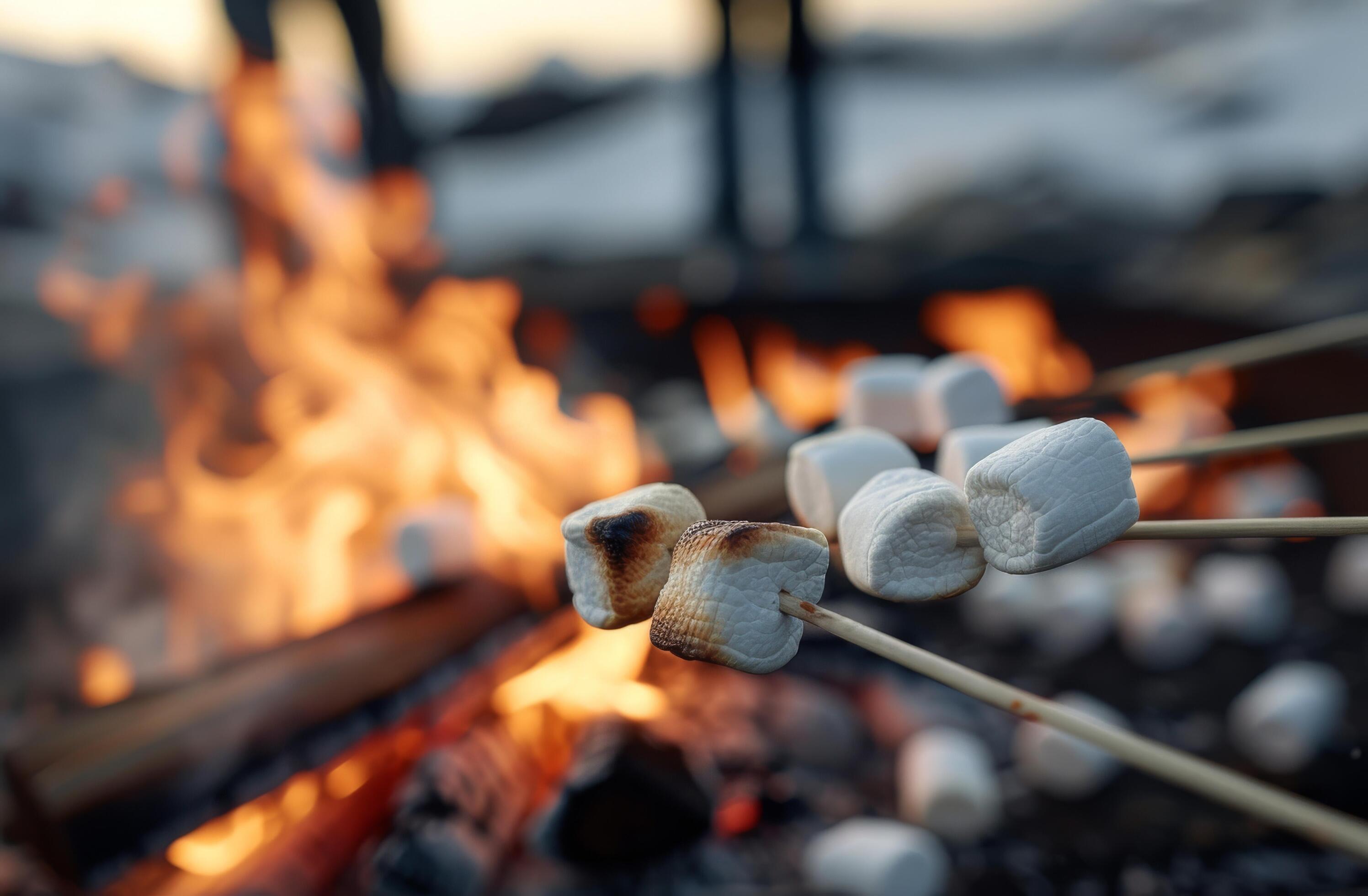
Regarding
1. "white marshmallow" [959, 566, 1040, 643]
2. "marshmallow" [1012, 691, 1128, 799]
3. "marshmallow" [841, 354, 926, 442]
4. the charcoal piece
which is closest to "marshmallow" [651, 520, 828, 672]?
"marshmallow" [841, 354, 926, 442]

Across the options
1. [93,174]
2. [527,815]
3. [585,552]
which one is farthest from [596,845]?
[93,174]

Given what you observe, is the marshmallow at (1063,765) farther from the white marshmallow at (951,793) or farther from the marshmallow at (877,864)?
the marshmallow at (877,864)

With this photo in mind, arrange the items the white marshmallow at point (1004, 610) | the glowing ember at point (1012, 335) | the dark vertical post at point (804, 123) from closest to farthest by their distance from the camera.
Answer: the white marshmallow at point (1004, 610) < the glowing ember at point (1012, 335) < the dark vertical post at point (804, 123)

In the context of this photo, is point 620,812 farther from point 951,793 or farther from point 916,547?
point 916,547

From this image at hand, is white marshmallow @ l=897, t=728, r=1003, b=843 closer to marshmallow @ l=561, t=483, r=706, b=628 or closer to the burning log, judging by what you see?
the burning log

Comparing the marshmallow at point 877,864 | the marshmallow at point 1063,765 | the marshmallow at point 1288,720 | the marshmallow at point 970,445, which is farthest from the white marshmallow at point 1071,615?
the marshmallow at point 970,445
